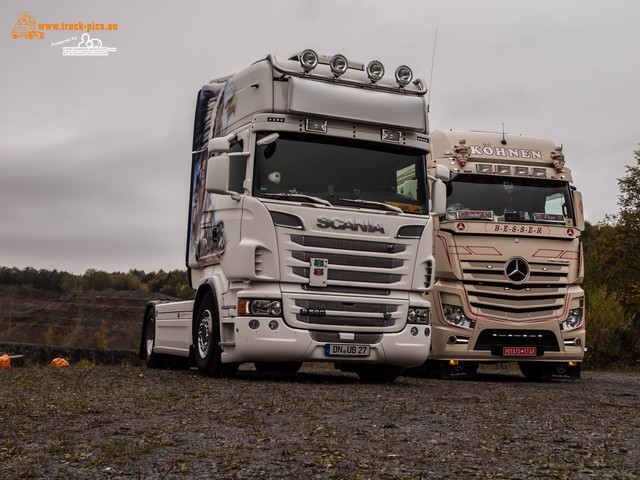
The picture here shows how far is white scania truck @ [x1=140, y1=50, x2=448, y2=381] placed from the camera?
32.4ft

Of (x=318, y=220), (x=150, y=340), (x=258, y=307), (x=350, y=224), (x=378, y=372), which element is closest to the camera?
(x=258, y=307)

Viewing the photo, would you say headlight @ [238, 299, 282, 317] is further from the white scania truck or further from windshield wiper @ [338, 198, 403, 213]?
windshield wiper @ [338, 198, 403, 213]

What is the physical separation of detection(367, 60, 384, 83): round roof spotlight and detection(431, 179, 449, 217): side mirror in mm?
1675

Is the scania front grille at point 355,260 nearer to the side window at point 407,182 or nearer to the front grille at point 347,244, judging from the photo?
the front grille at point 347,244

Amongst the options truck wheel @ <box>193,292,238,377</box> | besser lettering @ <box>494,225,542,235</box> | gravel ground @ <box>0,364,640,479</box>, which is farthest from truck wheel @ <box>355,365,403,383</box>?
besser lettering @ <box>494,225,542,235</box>

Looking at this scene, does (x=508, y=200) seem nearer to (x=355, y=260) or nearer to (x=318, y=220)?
(x=355, y=260)

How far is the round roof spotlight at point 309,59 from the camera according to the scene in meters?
10.6

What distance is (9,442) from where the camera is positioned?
5.48 m

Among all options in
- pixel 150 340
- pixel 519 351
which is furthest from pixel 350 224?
pixel 150 340

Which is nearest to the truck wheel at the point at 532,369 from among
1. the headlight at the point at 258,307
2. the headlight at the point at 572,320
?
the headlight at the point at 572,320

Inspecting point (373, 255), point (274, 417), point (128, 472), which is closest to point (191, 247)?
point (373, 255)

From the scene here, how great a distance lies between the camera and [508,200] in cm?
1327

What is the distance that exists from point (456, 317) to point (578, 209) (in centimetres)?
288

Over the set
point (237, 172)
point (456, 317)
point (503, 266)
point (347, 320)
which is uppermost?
point (237, 172)
